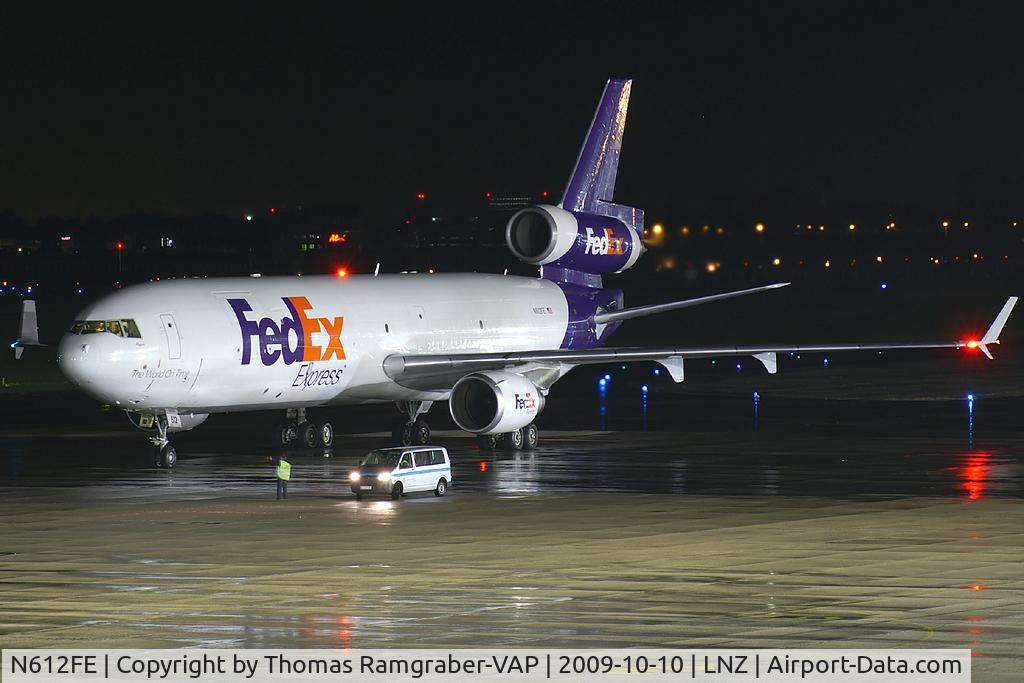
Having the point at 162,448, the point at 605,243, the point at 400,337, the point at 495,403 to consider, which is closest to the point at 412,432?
the point at 400,337

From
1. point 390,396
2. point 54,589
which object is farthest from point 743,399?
point 54,589

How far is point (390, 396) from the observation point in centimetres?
4500

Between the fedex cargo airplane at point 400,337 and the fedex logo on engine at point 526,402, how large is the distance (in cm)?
5

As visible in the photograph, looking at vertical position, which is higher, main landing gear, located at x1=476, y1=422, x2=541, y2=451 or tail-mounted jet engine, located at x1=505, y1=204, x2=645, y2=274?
tail-mounted jet engine, located at x1=505, y1=204, x2=645, y2=274

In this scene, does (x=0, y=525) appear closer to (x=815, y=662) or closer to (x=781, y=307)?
(x=815, y=662)

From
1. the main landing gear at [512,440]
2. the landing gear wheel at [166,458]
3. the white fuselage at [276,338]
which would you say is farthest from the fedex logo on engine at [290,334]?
the main landing gear at [512,440]

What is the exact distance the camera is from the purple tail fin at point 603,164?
51.0 m

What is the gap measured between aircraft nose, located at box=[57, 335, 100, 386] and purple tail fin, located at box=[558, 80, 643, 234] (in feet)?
58.7

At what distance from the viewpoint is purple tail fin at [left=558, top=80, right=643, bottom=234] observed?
51.0 metres

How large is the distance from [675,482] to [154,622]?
677 inches

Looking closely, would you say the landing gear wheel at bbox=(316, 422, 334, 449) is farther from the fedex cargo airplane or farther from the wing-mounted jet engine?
the wing-mounted jet engine

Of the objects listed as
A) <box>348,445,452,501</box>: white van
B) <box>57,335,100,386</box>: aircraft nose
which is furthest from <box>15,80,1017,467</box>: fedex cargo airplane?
<box>348,445,452,501</box>: white van

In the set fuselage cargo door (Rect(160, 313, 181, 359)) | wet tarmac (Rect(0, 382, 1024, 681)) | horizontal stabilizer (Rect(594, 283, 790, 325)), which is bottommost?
wet tarmac (Rect(0, 382, 1024, 681))

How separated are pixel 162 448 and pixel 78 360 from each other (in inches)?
116
